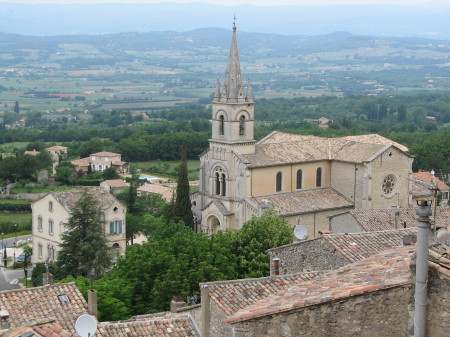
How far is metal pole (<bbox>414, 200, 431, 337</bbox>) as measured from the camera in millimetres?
8789

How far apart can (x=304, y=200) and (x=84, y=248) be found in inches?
552

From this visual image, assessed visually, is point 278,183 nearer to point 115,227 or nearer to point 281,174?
point 281,174

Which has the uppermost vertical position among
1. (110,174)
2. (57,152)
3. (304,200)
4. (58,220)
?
(304,200)

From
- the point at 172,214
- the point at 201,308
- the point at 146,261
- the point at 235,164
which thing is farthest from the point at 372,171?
the point at 201,308

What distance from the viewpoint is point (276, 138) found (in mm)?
55594

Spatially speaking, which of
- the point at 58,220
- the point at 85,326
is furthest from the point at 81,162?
the point at 85,326

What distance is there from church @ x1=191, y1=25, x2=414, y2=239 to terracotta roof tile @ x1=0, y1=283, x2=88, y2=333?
2771 centimetres

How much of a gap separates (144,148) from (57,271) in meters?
67.5

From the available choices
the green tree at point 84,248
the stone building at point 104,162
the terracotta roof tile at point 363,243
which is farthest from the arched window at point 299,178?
the stone building at point 104,162

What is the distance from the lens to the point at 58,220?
4844 cm

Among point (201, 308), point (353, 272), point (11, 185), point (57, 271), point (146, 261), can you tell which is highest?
point (353, 272)

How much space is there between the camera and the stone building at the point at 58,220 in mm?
48406

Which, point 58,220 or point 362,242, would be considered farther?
point 58,220

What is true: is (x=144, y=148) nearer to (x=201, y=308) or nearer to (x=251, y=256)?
(x=251, y=256)
